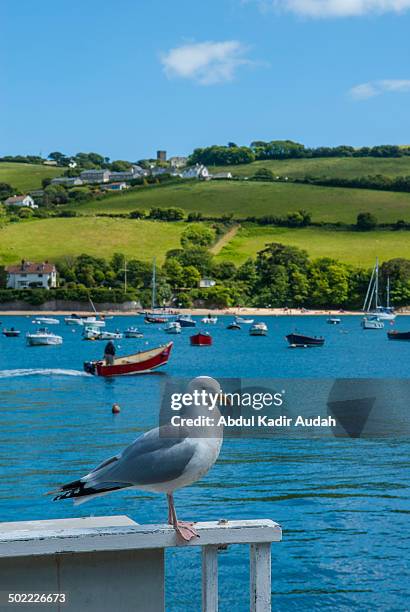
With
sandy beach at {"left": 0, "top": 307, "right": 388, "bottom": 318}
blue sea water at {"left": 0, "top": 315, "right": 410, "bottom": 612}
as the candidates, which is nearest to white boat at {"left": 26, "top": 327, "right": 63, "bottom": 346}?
blue sea water at {"left": 0, "top": 315, "right": 410, "bottom": 612}

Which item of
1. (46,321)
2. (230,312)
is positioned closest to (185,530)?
(46,321)

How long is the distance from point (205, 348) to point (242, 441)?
246 ft

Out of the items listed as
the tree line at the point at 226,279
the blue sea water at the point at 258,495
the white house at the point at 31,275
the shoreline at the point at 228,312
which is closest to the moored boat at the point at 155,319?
the shoreline at the point at 228,312

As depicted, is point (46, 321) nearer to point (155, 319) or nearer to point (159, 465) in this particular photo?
point (155, 319)

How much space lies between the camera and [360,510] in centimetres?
2048

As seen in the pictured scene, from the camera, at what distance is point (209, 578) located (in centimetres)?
621

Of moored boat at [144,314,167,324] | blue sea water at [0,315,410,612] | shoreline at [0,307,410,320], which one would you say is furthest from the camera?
shoreline at [0,307,410,320]

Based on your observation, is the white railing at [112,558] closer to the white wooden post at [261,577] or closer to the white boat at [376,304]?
the white wooden post at [261,577]

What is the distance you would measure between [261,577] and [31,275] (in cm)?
18621

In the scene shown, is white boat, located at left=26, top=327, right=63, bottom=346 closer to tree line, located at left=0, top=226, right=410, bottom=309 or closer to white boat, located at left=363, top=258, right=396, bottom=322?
tree line, located at left=0, top=226, right=410, bottom=309

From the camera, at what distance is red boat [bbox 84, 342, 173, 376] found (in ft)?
A: 207

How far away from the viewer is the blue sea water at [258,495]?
1524 cm

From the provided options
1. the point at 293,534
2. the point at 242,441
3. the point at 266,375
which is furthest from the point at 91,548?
the point at 266,375

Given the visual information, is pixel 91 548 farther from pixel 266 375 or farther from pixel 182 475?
pixel 266 375
